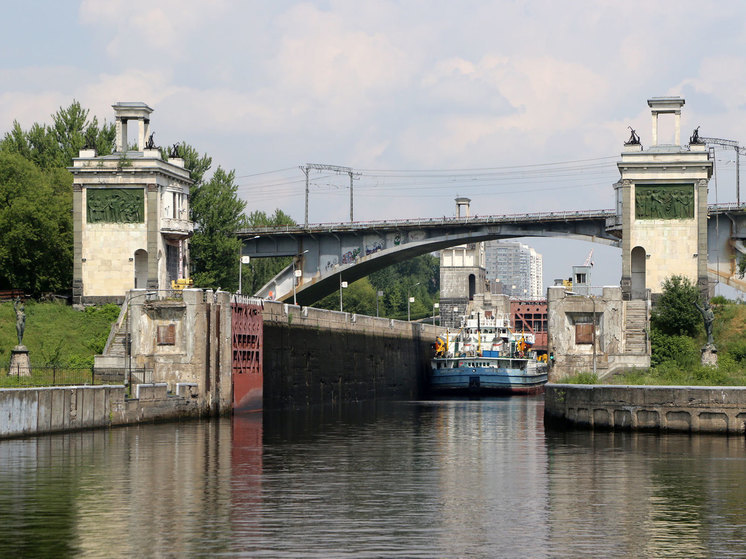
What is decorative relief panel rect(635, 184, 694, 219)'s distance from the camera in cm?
8294

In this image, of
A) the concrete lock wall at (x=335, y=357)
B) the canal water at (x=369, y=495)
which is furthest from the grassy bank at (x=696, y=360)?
the concrete lock wall at (x=335, y=357)

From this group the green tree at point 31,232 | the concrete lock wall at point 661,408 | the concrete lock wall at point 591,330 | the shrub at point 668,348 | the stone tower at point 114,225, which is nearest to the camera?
the concrete lock wall at point 661,408

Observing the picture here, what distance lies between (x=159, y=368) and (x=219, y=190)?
182 feet

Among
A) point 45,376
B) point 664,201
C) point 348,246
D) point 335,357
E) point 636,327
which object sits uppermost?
point 664,201

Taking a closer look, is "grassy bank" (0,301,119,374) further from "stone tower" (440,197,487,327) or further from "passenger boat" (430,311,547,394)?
"stone tower" (440,197,487,327)

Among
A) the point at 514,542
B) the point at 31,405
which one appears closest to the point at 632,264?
the point at 31,405

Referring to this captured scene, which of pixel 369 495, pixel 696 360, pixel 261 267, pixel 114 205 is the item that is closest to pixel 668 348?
pixel 696 360

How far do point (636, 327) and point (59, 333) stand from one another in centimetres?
3591

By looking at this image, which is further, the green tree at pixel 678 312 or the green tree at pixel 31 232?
the green tree at pixel 31 232

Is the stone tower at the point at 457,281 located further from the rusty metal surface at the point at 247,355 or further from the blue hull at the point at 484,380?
the rusty metal surface at the point at 247,355

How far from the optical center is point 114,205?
283ft

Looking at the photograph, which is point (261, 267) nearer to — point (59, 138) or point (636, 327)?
point (59, 138)

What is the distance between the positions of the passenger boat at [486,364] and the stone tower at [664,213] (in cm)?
2976

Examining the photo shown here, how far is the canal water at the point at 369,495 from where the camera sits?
2720 centimetres
